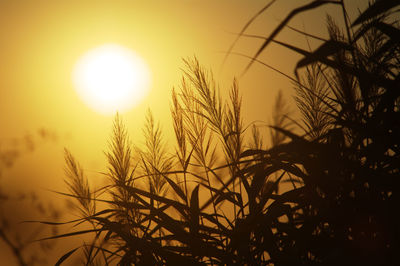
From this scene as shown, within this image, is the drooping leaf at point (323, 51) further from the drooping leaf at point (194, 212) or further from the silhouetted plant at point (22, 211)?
the silhouetted plant at point (22, 211)

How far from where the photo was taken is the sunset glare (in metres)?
2.33

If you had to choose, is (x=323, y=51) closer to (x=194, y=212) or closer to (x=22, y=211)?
(x=194, y=212)

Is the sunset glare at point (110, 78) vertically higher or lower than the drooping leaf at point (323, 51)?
higher

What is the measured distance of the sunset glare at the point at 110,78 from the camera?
Result: 91.8 inches

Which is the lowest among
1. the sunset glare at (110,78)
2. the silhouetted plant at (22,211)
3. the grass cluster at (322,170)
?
the grass cluster at (322,170)

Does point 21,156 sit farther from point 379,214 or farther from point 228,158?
point 379,214

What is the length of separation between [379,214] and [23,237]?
229 cm

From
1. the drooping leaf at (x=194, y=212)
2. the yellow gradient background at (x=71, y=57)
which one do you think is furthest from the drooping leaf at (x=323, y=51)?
the yellow gradient background at (x=71, y=57)

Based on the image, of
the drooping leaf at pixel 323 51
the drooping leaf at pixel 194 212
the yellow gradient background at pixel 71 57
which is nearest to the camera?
the drooping leaf at pixel 323 51

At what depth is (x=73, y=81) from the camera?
261 cm

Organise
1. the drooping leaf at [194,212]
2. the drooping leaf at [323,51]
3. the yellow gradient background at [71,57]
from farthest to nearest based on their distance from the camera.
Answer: the yellow gradient background at [71,57] → the drooping leaf at [194,212] → the drooping leaf at [323,51]

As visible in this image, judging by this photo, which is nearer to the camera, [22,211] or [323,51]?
[323,51]

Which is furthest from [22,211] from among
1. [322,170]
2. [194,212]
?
[322,170]

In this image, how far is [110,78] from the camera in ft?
7.97
